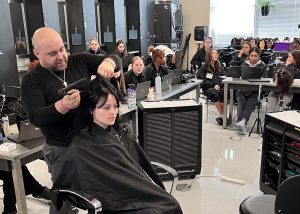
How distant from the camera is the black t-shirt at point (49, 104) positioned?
1.57 m

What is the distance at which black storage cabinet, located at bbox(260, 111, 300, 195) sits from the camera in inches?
90.2

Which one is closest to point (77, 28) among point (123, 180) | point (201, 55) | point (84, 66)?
point (201, 55)

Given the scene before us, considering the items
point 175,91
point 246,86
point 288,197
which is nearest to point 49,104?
point 288,197

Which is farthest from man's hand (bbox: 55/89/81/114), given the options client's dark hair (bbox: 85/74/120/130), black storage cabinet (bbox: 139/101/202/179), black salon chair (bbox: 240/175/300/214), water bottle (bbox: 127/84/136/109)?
water bottle (bbox: 127/84/136/109)

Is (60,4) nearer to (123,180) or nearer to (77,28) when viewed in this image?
(77,28)

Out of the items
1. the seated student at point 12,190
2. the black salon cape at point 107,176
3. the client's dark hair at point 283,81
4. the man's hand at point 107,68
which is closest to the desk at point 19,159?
the seated student at point 12,190

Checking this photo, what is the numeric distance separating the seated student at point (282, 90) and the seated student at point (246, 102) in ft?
0.97

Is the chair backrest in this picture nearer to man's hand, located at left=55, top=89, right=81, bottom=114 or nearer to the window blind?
man's hand, located at left=55, top=89, right=81, bottom=114

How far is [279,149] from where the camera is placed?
2.46 m

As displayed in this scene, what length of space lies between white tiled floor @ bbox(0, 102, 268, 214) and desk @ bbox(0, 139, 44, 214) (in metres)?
0.52

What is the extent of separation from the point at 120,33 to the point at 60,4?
1.61 m

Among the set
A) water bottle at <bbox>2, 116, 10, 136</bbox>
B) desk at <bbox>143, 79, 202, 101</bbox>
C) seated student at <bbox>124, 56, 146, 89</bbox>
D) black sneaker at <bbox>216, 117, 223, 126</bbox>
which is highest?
seated student at <bbox>124, 56, 146, 89</bbox>

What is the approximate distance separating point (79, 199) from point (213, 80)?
3736 mm

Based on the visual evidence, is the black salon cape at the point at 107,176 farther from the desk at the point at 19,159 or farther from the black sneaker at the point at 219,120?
the black sneaker at the point at 219,120
